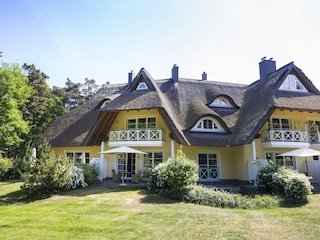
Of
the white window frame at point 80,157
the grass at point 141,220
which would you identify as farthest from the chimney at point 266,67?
the white window frame at point 80,157

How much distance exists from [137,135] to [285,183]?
9.19 metres

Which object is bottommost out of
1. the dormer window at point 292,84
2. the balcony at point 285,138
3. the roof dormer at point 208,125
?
the balcony at point 285,138

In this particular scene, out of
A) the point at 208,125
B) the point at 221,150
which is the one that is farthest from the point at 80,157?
the point at 221,150

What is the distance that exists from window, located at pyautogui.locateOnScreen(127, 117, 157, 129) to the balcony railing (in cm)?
778

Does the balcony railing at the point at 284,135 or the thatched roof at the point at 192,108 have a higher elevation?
the thatched roof at the point at 192,108

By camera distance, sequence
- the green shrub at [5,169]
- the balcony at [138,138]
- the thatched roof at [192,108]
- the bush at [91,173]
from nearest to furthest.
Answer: the bush at [91,173] → the thatched roof at [192,108] → the balcony at [138,138] → the green shrub at [5,169]

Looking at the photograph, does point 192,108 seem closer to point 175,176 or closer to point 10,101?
point 175,176

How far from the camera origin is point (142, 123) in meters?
17.7

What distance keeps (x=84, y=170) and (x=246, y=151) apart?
10.5m

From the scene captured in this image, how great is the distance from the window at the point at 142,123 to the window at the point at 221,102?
16.2 feet

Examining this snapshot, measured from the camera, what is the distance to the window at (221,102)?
742 inches

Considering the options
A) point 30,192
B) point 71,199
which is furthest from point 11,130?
point 71,199

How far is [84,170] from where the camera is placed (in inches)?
556

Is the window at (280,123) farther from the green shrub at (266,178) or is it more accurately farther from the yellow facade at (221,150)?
the green shrub at (266,178)
